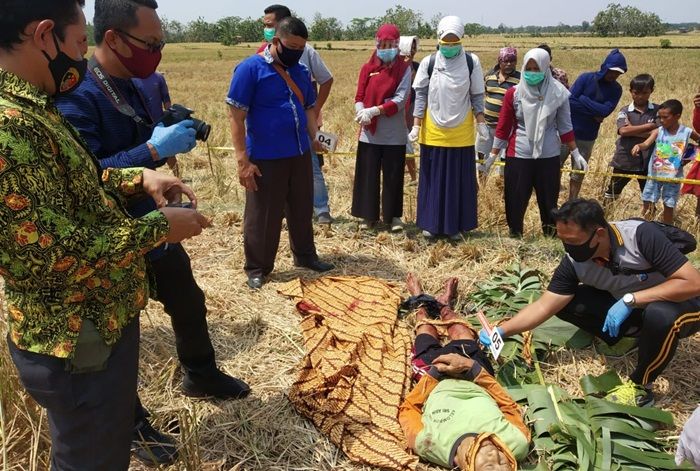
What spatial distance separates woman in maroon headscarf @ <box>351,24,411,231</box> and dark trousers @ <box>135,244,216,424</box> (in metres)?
2.72

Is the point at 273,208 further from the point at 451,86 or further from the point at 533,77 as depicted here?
the point at 533,77

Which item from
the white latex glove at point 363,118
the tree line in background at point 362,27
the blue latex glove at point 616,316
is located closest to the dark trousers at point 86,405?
the blue latex glove at point 616,316

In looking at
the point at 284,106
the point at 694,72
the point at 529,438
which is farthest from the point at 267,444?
the point at 694,72

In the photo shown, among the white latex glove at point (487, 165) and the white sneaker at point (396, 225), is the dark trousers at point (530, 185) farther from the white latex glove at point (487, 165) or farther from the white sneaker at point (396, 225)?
the white sneaker at point (396, 225)

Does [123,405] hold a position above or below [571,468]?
above

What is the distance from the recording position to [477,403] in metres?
2.60

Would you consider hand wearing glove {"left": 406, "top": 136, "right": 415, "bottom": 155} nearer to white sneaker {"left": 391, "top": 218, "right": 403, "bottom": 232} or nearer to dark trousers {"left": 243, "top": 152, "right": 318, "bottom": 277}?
white sneaker {"left": 391, "top": 218, "right": 403, "bottom": 232}

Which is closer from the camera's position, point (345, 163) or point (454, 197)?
point (454, 197)

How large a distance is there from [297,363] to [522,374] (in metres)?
1.31

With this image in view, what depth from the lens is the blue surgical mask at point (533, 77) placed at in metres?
4.54

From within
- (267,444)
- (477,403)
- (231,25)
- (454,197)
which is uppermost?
(231,25)

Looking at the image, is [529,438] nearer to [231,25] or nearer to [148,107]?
[148,107]

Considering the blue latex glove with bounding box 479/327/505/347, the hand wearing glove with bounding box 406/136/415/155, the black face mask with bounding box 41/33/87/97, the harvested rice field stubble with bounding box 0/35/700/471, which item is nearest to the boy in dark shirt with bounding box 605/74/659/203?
the harvested rice field stubble with bounding box 0/35/700/471

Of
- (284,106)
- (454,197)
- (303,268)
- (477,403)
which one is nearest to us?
(477,403)
